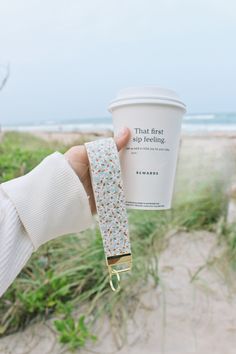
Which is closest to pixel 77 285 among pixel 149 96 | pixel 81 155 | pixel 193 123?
pixel 81 155

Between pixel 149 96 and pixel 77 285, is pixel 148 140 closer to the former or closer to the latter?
pixel 149 96

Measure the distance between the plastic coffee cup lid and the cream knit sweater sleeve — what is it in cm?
20

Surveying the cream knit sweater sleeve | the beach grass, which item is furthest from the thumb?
the beach grass

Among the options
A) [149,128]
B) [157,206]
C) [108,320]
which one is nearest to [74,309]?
[108,320]

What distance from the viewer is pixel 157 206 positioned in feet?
2.90

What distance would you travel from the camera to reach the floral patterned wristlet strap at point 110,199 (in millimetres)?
804

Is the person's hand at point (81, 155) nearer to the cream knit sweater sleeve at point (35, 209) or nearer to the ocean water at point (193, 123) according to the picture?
the cream knit sweater sleeve at point (35, 209)

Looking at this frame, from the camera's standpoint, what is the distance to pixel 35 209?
2.54ft

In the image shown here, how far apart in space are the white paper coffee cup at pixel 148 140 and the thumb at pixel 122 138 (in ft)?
0.03

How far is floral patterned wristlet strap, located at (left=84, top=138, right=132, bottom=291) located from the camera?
804 millimetres

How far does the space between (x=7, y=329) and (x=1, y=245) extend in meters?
1.05

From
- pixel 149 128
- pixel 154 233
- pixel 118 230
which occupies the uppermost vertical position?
pixel 149 128

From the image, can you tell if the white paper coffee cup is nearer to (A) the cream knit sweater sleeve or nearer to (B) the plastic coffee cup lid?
(B) the plastic coffee cup lid

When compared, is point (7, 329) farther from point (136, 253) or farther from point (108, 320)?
point (136, 253)
